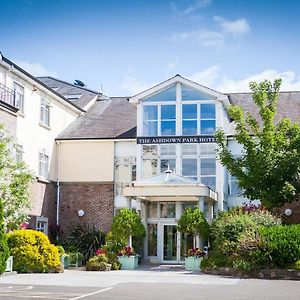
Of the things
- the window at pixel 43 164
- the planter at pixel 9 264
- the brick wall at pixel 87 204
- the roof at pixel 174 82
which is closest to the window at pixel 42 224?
the brick wall at pixel 87 204

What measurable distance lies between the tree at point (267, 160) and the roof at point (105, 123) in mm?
7166

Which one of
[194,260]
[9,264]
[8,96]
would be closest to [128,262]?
[194,260]

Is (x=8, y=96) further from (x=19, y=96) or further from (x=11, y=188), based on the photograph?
(x=11, y=188)

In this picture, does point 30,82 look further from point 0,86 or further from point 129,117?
point 129,117

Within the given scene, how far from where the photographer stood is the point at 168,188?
1061 inches

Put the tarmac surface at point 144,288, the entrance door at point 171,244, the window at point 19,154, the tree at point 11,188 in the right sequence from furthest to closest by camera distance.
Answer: the entrance door at point 171,244
the window at point 19,154
the tree at point 11,188
the tarmac surface at point 144,288

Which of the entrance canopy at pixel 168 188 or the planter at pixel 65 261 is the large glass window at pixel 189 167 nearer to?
the entrance canopy at pixel 168 188

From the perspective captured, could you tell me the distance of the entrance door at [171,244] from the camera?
1137 inches

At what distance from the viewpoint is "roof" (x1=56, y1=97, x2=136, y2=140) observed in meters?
32.1

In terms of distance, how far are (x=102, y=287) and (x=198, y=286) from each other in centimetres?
284

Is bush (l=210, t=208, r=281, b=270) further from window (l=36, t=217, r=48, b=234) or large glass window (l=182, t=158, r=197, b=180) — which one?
window (l=36, t=217, r=48, b=234)

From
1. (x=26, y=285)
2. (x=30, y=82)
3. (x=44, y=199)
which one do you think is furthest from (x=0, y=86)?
(x=26, y=285)

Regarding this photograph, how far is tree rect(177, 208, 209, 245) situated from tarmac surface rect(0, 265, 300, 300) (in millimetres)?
4703

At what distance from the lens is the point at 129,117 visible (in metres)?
33.9
